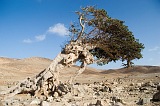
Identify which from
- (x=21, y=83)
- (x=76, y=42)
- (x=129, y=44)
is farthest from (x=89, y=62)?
(x=21, y=83)

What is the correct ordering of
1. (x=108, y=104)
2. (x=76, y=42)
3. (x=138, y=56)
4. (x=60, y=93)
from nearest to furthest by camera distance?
(x=108, y=104) < (x=60, y=93) < (x=76, y=42) < (x=138, y=56)

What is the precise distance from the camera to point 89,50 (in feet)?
65.2

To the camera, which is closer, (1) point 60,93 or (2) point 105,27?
(1) point 60,93

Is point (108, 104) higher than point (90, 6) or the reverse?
the reverse

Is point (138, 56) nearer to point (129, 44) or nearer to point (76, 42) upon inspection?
point (129, 44)

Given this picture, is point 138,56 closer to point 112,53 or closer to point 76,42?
point 112,53

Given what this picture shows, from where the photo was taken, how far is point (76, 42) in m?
18.6

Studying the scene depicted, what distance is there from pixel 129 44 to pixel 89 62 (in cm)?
320

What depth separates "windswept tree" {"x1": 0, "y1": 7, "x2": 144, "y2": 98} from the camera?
17266 millimetres

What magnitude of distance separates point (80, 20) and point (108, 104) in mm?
9562

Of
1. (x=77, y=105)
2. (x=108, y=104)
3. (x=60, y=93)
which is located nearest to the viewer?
(x=108, y=104)

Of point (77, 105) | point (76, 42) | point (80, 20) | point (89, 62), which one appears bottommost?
point (77, 105)

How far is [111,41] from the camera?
65.4 feet

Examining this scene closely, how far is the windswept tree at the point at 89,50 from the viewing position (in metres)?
17.3
